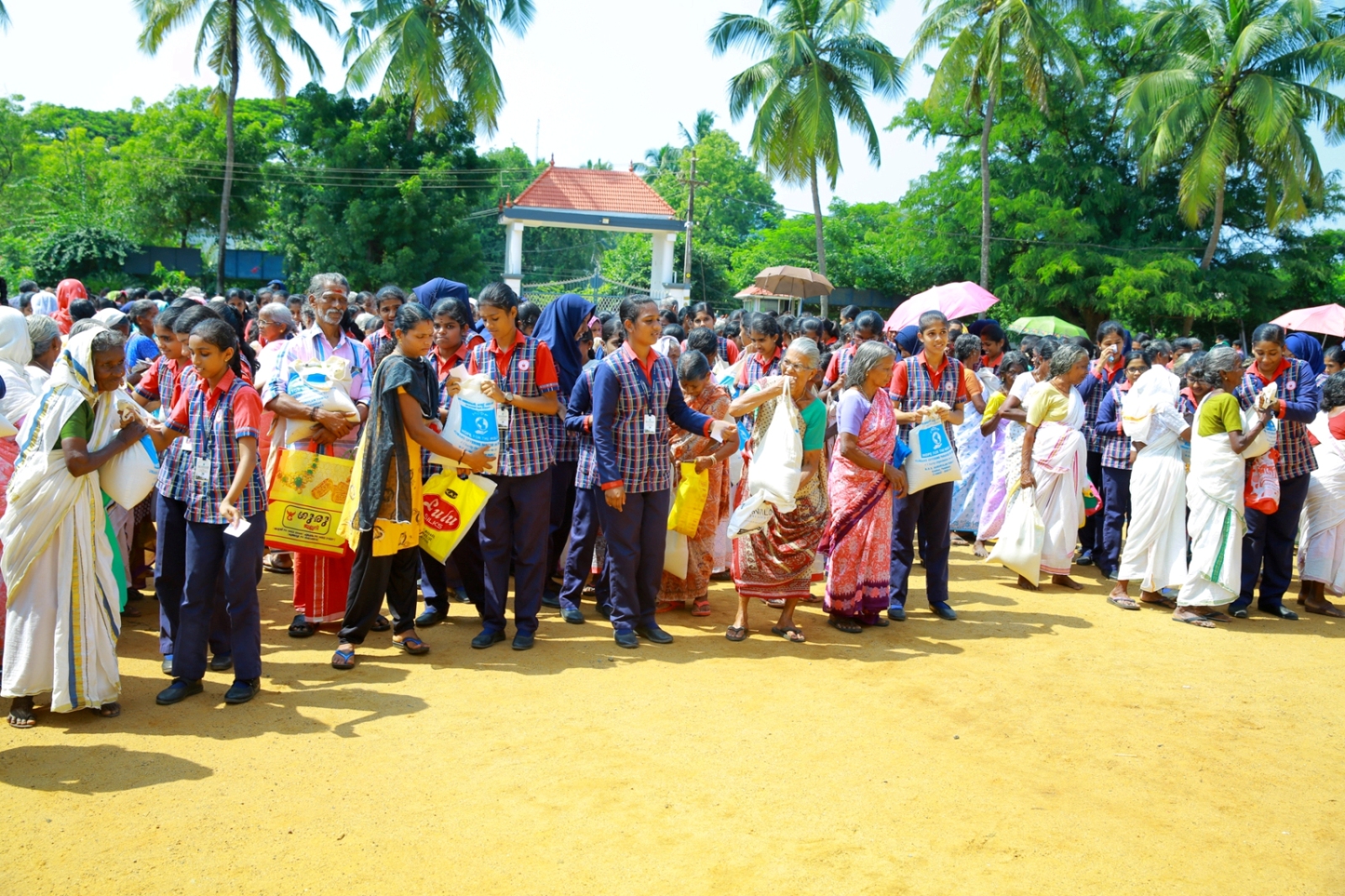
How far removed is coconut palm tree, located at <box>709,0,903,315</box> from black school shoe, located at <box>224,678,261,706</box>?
79.4 feet

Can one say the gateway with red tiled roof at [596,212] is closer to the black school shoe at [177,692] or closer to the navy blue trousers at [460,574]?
the navy blue trousers at [460,574]

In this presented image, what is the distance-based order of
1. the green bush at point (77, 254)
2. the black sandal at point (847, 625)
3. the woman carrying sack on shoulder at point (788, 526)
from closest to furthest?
1. the woman carrying sack on shoulder at point (788, 526)
2. the black sandal at point (847, 625)
3. the green bush at point (77, 254)

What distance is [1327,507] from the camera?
7121 mm

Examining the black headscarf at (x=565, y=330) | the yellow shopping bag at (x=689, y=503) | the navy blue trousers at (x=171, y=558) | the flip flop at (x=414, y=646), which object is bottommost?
the flip flop at (x=414, y=646)

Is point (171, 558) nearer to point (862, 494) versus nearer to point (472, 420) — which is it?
point (472, 420)

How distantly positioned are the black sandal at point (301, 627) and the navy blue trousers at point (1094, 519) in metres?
5.91

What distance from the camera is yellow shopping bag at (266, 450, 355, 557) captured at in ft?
17.5

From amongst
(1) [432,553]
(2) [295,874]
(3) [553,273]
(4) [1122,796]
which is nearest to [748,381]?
(1) [432,553]

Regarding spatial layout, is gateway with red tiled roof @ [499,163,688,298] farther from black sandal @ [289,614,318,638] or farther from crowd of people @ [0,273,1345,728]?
black sandal @ [289,614,318,638]

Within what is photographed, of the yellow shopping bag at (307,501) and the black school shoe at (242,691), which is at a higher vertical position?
the yellow shopping bag at (307,501)

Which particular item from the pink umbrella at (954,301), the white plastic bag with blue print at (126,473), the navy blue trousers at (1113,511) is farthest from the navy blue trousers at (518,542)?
the pink umbrella at (954,301)

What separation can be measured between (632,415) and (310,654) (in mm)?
2167

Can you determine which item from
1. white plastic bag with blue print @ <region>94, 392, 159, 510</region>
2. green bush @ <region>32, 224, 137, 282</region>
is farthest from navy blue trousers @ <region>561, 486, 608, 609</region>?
green bush @ <region>32, 224, 137, 282</region>

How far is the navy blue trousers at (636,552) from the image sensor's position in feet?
18.9
